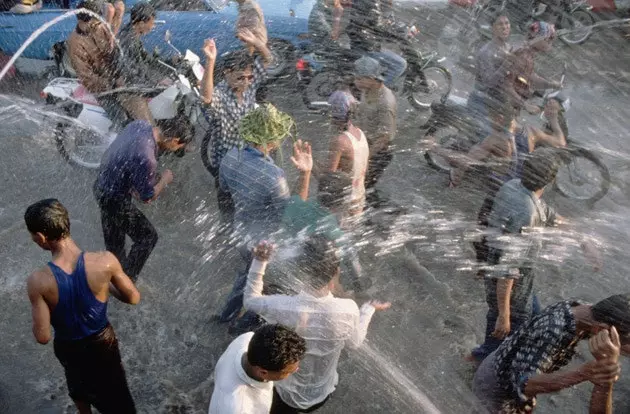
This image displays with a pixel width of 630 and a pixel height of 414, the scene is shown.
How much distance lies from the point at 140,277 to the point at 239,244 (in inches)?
41.5

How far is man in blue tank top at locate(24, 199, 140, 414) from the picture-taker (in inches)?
113

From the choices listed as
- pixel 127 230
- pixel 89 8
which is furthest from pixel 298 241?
pixel 89 8

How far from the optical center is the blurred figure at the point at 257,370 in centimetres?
243

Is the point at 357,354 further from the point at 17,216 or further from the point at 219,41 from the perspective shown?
the point at 219,41

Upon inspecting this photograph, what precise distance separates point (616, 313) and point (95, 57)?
484cm

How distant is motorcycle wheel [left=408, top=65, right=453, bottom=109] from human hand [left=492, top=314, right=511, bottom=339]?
170 inches

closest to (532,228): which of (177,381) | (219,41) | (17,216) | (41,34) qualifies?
(177,381)

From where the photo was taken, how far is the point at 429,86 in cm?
777

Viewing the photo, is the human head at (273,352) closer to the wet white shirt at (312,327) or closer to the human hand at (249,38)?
the wet white shirt at (312,327)

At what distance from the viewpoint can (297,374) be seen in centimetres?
314

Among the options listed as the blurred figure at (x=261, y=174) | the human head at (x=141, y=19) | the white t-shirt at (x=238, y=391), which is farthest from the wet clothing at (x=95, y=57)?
the white t-shirt at (x=238, y=391)

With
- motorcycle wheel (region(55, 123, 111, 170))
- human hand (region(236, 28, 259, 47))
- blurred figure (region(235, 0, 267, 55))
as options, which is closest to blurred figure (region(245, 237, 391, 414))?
human hand (region(236, 28, 259, 47))

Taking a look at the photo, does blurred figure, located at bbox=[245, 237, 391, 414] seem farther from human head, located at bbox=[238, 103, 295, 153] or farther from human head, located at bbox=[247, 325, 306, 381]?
human head, located at bbox=[238, 103, 295, 153]

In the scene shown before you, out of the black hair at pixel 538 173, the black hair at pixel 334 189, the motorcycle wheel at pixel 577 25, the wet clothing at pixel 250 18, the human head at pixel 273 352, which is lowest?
the motorcycle wheel at pixel 577 25
